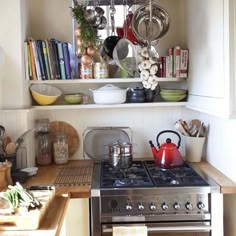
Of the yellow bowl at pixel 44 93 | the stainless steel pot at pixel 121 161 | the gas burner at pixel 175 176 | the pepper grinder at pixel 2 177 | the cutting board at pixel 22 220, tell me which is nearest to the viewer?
the cutting board at pixel 22 220

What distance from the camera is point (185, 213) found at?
1.89m

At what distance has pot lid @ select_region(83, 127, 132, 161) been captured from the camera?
2.60 meters

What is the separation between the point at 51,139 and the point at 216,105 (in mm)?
1254

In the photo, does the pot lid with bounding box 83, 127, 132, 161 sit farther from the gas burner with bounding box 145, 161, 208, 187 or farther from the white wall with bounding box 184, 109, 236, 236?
the white wall with bounding box 184, 109, 236, 236

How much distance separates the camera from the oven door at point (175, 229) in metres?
1.87

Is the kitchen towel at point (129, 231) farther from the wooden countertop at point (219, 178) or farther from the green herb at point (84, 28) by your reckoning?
the green herb at point (84, 28)

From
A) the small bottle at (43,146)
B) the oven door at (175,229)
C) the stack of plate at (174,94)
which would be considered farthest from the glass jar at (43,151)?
the stack of plate at (174,94)

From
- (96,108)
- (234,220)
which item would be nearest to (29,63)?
(96,108)

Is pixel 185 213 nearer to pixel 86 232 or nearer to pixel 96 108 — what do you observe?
pixel 86 232

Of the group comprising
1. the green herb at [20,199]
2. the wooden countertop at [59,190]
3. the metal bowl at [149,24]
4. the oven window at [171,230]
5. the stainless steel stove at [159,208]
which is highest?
the metal bowl at [149,24]

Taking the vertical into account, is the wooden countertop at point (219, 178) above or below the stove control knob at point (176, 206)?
above

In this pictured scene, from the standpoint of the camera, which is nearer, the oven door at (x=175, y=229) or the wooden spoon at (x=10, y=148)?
the oven door at (x=175, y=229)

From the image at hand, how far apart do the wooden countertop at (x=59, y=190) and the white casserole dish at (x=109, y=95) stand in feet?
1.60

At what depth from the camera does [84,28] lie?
7.70 ft
